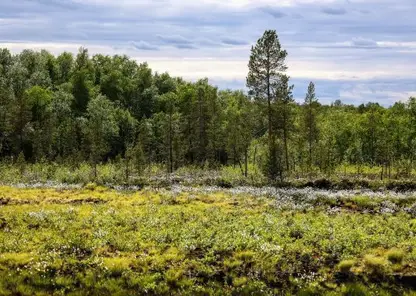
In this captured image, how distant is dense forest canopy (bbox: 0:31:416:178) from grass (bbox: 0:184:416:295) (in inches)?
766

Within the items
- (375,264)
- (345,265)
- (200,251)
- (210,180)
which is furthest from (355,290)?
(210,180)

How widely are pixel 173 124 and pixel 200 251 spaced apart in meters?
58.7

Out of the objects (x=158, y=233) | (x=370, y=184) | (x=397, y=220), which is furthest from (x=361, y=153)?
(x=158, y=233)

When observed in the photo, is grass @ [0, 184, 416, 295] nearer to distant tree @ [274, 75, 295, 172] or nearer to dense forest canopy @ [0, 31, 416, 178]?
dense forest canopy @ [0, 31, 416, 178]

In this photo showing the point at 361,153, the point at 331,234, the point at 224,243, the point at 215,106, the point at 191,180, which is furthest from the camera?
the point at 361,153

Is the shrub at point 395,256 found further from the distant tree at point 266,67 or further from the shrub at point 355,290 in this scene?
the distant tree at point 266,67

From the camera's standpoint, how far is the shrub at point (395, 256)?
22.0m

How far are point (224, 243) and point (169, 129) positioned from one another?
56527mm

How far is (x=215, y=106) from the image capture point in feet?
344

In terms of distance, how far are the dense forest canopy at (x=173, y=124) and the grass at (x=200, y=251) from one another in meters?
19.5

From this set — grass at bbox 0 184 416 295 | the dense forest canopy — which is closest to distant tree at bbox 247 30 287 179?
the dense forest canopy

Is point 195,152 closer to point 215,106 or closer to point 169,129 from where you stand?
point 215,106

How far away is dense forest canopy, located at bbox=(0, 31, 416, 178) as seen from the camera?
63938mm

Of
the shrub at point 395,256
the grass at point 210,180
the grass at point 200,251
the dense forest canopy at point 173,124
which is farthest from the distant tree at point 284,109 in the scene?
the shrub at point 395,256
